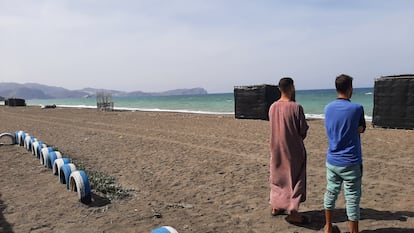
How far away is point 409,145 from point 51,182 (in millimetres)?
8726

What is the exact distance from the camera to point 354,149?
395 cm

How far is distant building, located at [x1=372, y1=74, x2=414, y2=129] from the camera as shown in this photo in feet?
43.4

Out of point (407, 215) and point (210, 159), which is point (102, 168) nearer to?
point (210, 159)

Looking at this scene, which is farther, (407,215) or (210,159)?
(210,159)

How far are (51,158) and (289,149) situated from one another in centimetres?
556

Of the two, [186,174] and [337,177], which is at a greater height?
[337,177]

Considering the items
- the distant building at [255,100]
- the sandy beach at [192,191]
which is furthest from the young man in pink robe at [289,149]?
the distant building at [255,100]

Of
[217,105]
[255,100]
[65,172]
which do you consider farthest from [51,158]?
[217,105]

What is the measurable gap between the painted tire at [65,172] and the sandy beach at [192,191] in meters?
0.13

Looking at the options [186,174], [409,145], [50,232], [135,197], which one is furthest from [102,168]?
[409,145]

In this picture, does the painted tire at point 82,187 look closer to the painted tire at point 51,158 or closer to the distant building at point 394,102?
the painted tire at point 51,158

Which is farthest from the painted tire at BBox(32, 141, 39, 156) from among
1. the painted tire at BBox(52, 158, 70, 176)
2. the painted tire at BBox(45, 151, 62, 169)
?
the painted tire at BBox(52, 158, 70, 176)

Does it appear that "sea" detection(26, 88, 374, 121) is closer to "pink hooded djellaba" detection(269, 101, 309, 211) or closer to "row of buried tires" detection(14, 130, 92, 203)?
"row of buried tires" detection(14, 130, 92, 203)

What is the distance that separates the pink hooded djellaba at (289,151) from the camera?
4.55 meters
